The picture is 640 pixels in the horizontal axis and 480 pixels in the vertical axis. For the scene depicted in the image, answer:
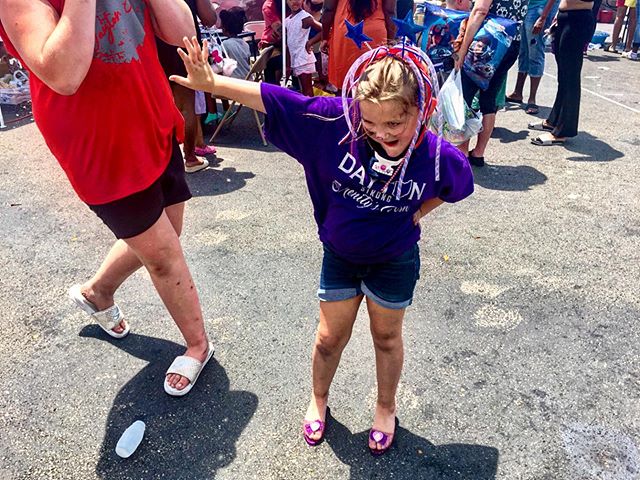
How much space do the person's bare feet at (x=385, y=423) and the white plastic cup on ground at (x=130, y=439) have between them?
3.05ft

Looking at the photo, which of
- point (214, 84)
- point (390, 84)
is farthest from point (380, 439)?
point (214, 84)

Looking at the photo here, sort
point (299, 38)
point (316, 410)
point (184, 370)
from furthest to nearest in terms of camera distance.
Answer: point (299, 38) → point (184, 370) → point (316, 410)

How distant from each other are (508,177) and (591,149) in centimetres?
134

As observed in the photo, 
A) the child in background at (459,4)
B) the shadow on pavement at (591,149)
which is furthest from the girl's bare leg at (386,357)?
the child in background at (459,4)

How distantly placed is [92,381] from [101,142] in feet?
3.78

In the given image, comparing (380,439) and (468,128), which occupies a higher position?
(468,128)

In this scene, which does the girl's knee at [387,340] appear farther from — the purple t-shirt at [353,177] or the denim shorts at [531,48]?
the denim shorts at [531,48]

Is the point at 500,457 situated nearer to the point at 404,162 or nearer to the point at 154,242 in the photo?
the point at 404,162

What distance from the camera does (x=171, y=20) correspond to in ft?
6.11

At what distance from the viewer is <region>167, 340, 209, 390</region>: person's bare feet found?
2244 millimetres

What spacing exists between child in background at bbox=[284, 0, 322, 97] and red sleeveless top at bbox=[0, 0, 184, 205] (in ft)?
13.6

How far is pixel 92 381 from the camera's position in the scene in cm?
234

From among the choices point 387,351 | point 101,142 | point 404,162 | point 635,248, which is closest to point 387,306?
point 387,351

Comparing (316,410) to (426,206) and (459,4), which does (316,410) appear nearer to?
(426,206)
